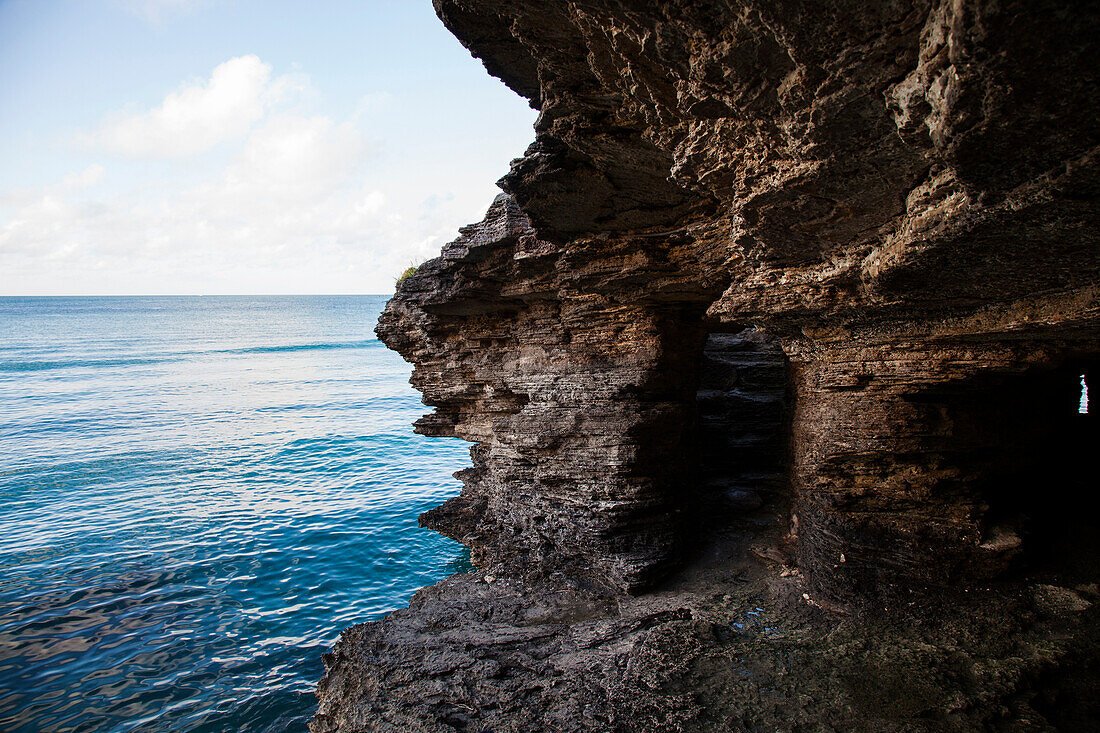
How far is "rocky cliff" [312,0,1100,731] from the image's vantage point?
3457 mm

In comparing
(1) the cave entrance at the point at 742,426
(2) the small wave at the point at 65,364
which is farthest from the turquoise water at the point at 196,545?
(2) the small wave at the point at 65,364

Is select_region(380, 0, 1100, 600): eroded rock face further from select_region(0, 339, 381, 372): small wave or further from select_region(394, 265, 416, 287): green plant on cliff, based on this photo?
select_region(0, 339, 381, 372): small wave

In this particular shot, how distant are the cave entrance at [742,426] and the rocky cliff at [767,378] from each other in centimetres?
7

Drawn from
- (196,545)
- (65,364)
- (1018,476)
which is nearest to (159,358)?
(65,364)

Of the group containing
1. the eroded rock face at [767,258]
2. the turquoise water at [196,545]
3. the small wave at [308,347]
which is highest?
the eroded rock face at [767,258]

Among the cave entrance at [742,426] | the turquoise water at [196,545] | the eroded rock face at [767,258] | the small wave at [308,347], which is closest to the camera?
the eroded rock face at [767,258]

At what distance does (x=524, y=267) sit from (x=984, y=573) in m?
7.27

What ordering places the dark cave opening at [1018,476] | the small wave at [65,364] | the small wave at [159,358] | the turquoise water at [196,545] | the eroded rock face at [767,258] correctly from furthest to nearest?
the small wave at [159,358] → the small wave at [65,364] → the turquoise water at [196,545] → the dark cave opening at [1018,476] → the eroded rock face at [767,258]

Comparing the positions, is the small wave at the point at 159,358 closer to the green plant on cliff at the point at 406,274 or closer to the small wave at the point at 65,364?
the small wave at the point at 65,364

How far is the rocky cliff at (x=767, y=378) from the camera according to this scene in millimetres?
3457

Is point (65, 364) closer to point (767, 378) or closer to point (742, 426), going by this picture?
point (742, 426)

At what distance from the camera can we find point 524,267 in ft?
30.0

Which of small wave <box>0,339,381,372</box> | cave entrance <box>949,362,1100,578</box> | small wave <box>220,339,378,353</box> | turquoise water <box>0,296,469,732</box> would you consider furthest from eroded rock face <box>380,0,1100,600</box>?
small wave <box>220,339,378,353</box>

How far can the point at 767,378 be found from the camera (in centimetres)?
1204
